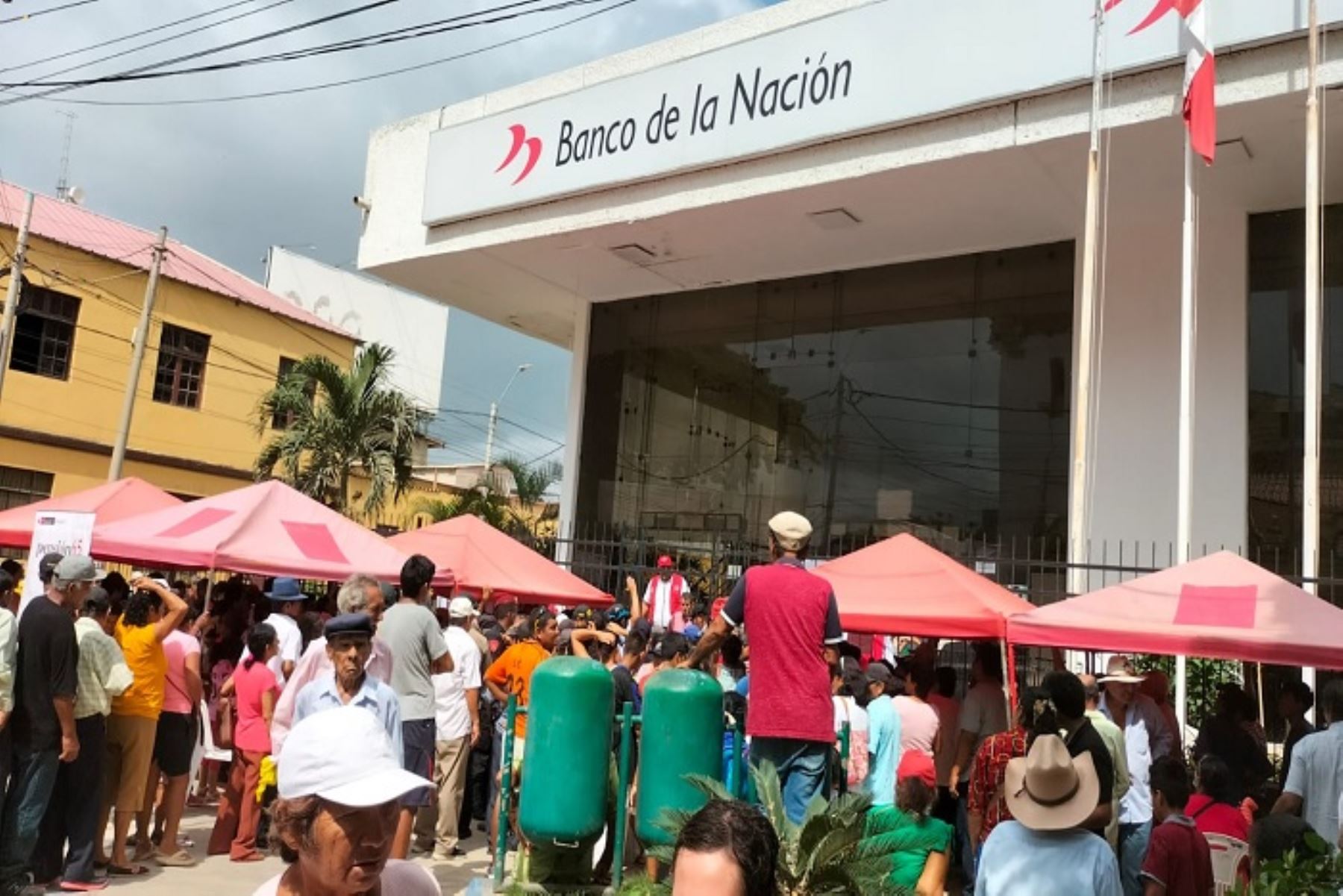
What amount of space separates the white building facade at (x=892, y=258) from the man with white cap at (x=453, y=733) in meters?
7.25

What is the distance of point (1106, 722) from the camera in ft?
20.5

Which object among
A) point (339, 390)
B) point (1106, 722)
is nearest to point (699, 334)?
point (339, 390)

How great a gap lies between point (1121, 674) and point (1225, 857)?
200 cm

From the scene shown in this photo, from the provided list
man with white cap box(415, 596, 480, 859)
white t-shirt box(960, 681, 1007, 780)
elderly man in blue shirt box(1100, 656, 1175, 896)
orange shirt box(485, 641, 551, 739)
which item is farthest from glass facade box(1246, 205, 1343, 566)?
man with white cap box(415, 596, 480, 859)

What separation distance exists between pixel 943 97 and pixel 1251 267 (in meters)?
4.63

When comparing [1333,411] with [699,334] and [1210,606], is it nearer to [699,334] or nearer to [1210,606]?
[1210,606]

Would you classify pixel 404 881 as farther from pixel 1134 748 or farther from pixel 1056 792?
pixel 1134 748

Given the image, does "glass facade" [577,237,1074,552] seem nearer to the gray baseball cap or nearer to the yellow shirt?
the yellow shirt

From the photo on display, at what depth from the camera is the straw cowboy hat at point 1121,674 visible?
7844mm

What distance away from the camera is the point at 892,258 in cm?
1647

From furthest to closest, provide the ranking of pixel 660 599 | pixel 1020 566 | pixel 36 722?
pixel 660 599
pixel 1020 566
pixel 36 722

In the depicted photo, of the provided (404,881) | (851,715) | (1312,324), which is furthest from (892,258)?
(404,881)

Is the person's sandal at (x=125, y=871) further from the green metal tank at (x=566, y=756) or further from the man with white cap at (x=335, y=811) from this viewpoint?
the man with white cap at (x=335, y=811)

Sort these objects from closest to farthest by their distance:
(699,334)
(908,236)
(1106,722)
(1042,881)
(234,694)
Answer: (1042,881)
(1106,722)
(234,694)
(908,236)
(699,334)
